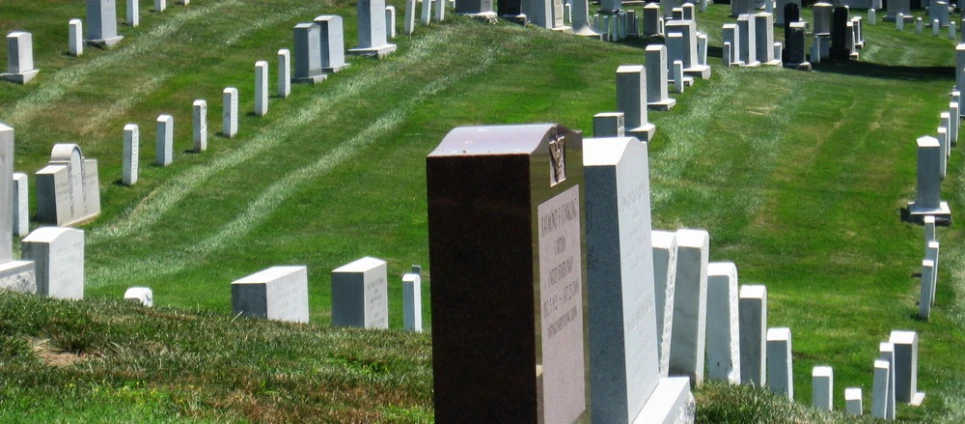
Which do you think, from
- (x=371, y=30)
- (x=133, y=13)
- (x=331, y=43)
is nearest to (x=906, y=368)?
(x=331, y=43)

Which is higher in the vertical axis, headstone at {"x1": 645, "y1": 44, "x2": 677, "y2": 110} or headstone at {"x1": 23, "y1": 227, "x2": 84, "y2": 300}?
headstone at {"x1": 645, "y1": 44, "x2": 677, "y2": 110}

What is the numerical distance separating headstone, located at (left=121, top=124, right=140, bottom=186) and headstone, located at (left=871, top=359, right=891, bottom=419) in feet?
35.0

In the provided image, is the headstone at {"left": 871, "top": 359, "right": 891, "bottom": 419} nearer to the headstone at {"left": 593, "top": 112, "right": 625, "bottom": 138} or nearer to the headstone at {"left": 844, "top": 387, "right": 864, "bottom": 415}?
the headstone at {"left": 844, "top": 387, "right": 864, "bottom": 415}

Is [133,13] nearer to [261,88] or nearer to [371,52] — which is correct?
[371,52]

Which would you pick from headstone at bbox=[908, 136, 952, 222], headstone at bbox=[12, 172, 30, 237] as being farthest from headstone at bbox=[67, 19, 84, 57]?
headstone at bbox=[908, 136, 952, 222]

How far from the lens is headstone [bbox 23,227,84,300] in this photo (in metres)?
11.6

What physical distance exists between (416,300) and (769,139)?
10.4 metres

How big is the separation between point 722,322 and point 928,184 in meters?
9.07

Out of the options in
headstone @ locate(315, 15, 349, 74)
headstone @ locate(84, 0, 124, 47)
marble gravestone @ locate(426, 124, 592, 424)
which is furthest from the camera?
headstone @ locate(84, 0, 124, 47)

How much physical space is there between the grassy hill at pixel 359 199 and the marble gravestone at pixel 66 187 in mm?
334

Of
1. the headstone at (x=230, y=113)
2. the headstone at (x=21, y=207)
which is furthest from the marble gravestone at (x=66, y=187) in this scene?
the headstone at (x=230, y=113)

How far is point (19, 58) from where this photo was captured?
22109 millimetres

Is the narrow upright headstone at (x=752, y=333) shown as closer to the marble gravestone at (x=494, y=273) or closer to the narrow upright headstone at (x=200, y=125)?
the marble gravestone at (x=494, y=273)

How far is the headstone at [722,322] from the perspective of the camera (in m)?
9.79
